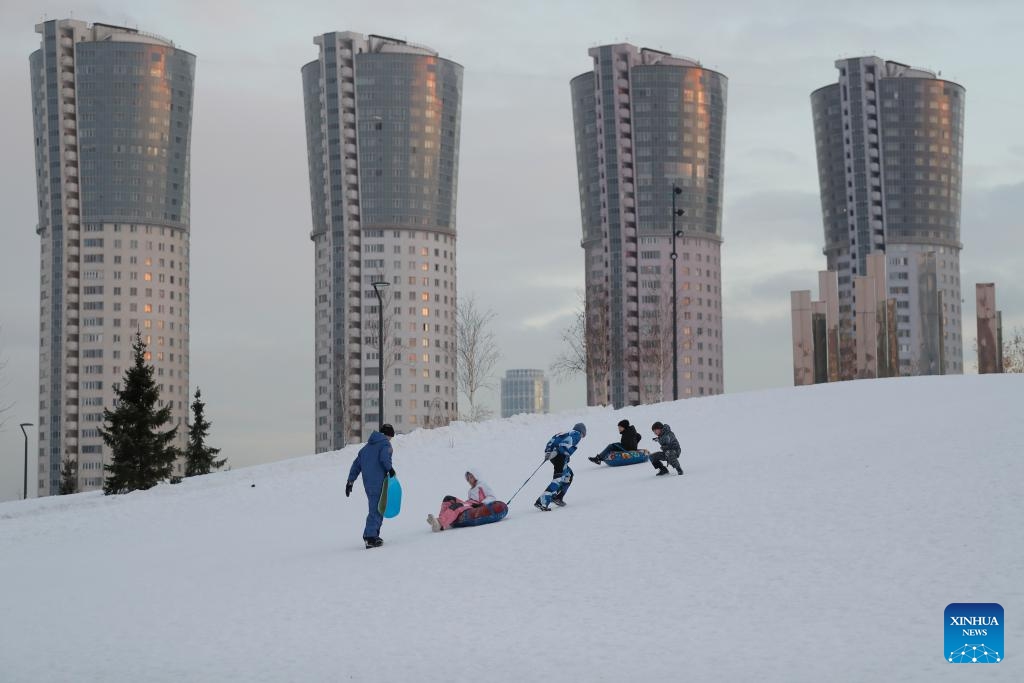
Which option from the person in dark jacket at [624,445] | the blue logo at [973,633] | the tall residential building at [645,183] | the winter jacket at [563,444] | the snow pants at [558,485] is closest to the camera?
the blue logo at [973,633]

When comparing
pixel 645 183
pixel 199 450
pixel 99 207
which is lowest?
pixel 199 450

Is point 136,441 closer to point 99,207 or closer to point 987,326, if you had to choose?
point 987,326

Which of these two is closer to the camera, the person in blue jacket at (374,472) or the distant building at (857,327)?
the person in blue jacket at (374,472)

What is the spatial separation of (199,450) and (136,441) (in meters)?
29.1

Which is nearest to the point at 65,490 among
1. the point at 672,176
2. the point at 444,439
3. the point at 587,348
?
the point at 587,348

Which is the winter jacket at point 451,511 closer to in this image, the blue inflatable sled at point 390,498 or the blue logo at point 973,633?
the blue inflatable sled at point 390,498

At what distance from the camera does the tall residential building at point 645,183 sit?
179875 millimetres

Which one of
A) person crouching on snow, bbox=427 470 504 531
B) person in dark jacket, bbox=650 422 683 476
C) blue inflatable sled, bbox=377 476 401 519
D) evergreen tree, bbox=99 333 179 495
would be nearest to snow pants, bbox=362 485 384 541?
blue inflatable sled, bbox=377 476 401 519

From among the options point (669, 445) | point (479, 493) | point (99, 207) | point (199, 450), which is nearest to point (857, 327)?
point (199, 450)

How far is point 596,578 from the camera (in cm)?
1557

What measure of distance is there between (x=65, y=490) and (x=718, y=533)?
249 feet

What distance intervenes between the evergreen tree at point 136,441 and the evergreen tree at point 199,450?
2480cm

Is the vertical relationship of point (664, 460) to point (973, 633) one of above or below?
above

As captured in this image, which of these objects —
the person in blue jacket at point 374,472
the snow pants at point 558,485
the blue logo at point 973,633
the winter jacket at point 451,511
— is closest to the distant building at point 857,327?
the snow pants at point 558,485
